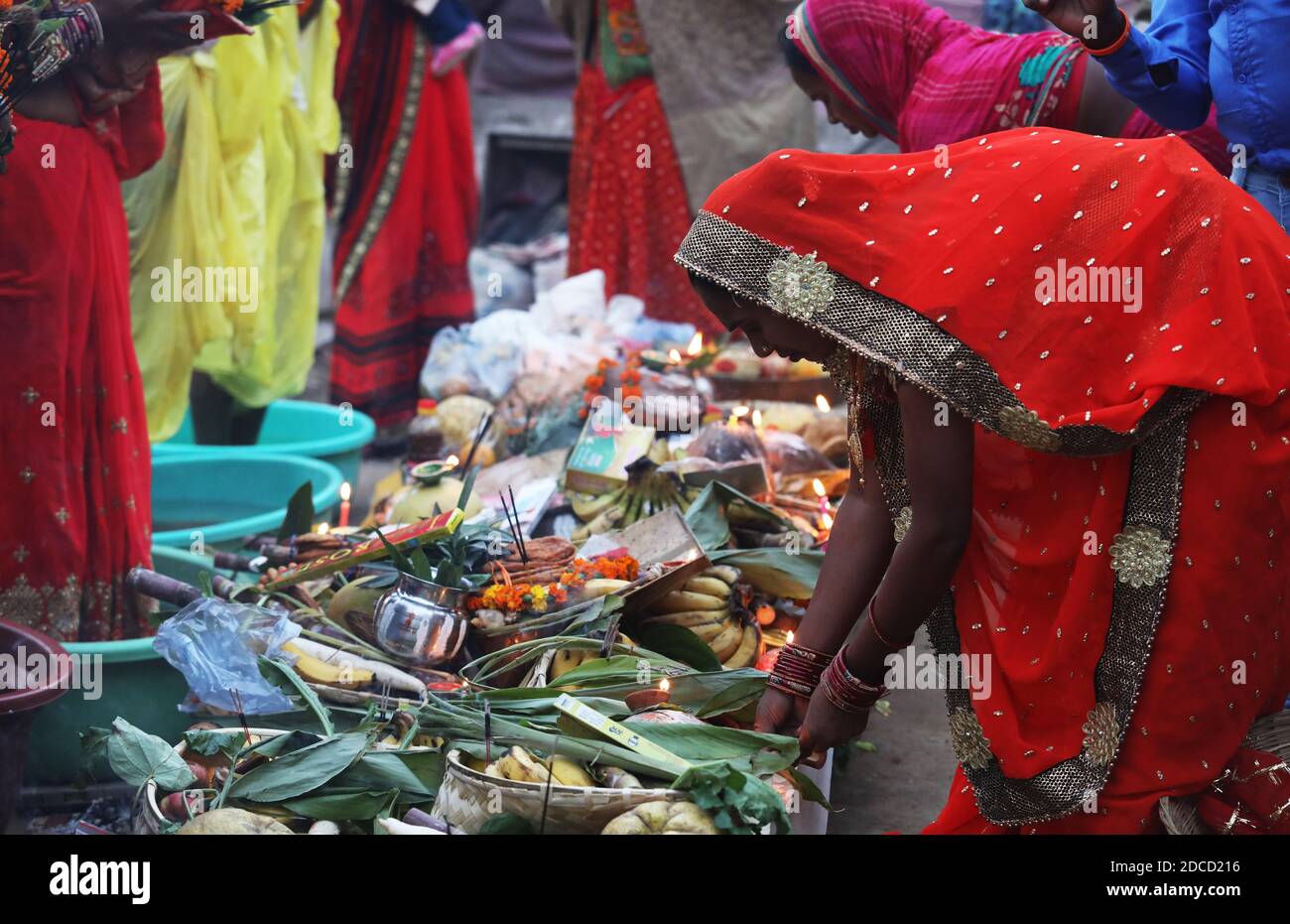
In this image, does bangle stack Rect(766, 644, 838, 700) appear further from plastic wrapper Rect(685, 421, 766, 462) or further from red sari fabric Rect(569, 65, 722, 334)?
red sari fabric Rect(569, 65, 722, 334)

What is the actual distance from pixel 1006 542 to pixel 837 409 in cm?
286

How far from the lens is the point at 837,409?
4762mm

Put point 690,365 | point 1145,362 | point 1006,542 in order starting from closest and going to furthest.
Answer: point 1145,362, point 1006,542, point 690,365

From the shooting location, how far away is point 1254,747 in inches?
75.3

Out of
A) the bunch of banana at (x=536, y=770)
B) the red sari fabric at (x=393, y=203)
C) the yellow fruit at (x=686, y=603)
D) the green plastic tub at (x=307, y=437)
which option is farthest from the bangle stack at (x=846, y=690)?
the red sari fabric at (x=393, y=203)

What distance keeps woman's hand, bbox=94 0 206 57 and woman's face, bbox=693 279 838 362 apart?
1682 millimetres

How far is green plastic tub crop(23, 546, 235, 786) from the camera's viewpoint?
2.84 meters

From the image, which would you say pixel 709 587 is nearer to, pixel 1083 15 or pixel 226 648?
pixel 226 648

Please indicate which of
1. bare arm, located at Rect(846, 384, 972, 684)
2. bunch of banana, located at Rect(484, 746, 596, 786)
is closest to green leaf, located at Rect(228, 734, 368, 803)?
bunch of banana, located at Rect(484, 746, 596, 786)

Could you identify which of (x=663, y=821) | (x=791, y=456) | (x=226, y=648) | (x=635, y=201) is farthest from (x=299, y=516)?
(x=635, y=201)

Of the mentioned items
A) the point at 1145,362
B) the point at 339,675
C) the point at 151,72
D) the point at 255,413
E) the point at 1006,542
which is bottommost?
the point at 255,413

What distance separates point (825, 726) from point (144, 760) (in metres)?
1.12

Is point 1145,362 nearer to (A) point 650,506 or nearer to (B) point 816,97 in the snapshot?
(A) point 650,506

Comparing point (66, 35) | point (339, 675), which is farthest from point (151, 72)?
point (339, 675)
